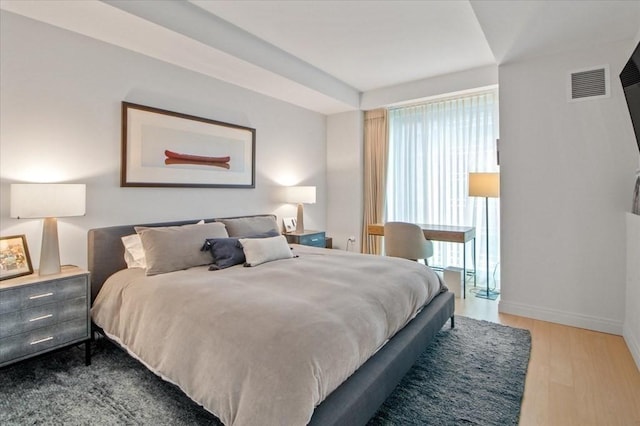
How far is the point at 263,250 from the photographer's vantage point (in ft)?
9.32

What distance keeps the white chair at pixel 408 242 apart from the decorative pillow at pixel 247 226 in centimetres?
141

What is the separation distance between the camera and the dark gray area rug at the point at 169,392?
175cm

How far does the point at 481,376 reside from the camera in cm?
214

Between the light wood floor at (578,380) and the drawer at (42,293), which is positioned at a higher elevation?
the drawer at (42,293)

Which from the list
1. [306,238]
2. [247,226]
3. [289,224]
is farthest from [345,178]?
[247,226]

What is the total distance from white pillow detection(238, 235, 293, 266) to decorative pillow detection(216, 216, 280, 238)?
387 mm

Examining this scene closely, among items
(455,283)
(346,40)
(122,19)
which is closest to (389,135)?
(346,40)

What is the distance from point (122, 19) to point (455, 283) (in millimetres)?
3946

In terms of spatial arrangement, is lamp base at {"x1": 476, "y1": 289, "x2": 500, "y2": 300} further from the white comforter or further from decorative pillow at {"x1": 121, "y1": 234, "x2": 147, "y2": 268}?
decorative pillow at {"x1": 121, "y1": 234, "x2": 147, "y2": 268}

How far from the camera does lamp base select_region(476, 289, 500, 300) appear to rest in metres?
3.83

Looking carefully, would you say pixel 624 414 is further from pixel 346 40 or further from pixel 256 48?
pixel 256 48

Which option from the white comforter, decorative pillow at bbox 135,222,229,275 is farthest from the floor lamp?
decorative pillow at bbox 135,222,229,275

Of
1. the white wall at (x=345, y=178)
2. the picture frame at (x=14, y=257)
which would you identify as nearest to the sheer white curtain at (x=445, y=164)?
the white wall at (x=345, y=178)

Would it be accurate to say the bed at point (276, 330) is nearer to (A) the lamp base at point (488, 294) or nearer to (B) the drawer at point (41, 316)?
(B) the drawer at point (41, 316)
